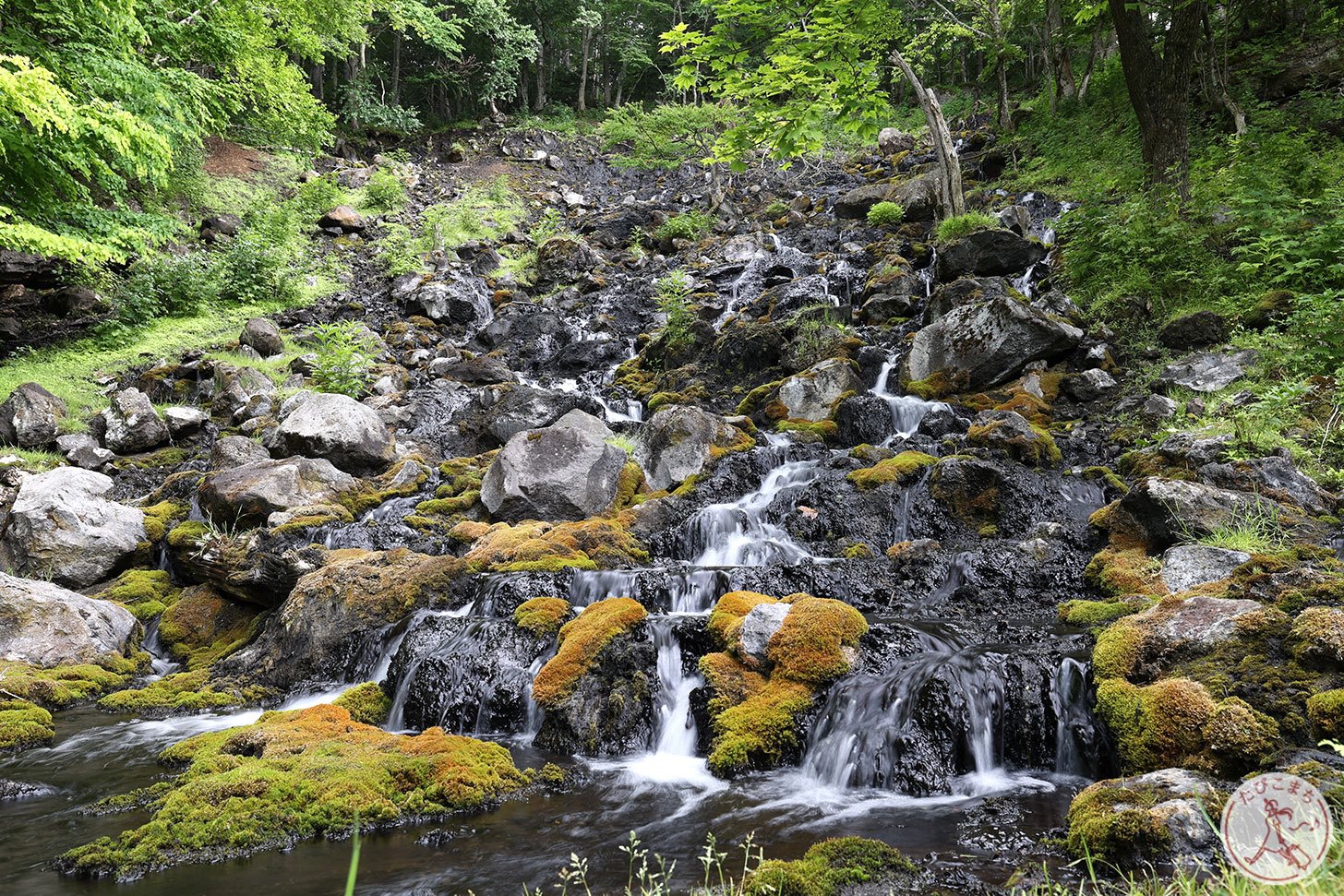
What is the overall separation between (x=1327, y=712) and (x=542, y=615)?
6.05 m

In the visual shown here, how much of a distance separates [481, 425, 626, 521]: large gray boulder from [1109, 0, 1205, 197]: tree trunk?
1053 cm

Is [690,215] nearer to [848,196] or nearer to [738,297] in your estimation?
[848,196]

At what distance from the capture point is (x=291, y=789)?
503 centimetres

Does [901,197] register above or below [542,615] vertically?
above

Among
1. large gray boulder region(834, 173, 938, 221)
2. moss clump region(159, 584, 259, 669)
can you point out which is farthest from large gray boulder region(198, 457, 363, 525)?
large gray boulder region(834, 173, 938, 221)

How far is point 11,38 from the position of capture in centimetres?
1245

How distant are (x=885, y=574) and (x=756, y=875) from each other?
518 cm

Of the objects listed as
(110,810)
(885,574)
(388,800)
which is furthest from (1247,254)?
(110,810)

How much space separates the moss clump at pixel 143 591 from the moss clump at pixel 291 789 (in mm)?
4803

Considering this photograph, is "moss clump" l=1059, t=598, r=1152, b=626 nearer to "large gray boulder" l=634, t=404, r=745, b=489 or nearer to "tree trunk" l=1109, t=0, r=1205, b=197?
"large gray boulder" l=634, t=404, r=745, b=489

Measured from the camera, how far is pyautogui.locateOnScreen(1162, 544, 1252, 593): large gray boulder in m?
6.30

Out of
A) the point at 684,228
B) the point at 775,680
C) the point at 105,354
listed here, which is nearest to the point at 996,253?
the point at 684,228

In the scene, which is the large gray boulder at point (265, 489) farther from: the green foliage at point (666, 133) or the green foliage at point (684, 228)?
the green foliage at point (666, 133)

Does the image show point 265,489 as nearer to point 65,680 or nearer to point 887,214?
point 65,680
